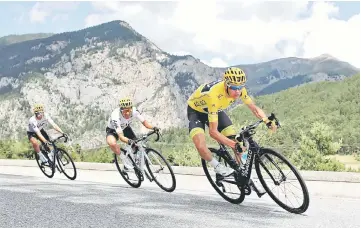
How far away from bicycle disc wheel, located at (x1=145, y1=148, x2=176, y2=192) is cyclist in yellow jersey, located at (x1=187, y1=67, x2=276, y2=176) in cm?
195

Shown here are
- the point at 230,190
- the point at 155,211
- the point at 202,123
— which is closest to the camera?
the point at 155,211

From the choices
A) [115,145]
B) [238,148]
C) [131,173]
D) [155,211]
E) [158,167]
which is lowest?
[155,211]

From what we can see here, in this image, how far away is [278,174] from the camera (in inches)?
260

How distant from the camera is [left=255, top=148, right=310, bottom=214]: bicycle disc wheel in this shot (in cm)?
625

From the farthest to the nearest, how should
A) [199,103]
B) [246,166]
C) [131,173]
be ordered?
[131,173]
[199,103]
[246,166]

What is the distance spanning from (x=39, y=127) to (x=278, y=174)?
891 centimetres

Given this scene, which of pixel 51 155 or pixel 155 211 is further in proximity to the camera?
pixel 51 155

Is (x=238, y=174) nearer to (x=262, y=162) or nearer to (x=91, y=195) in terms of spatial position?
(x=262, y=162)

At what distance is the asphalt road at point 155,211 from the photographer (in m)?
5.62

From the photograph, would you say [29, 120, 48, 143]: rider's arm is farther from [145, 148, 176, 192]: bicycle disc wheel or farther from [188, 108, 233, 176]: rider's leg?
[188, 108, 233, 176]: rider's leg

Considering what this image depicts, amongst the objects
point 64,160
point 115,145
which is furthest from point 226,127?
point 64,160

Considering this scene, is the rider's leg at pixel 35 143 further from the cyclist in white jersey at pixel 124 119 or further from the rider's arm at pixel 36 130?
the cyclist in white jersey at pixel 124 119

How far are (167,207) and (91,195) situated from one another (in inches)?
74.3

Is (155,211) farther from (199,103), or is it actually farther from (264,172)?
(199,103)
